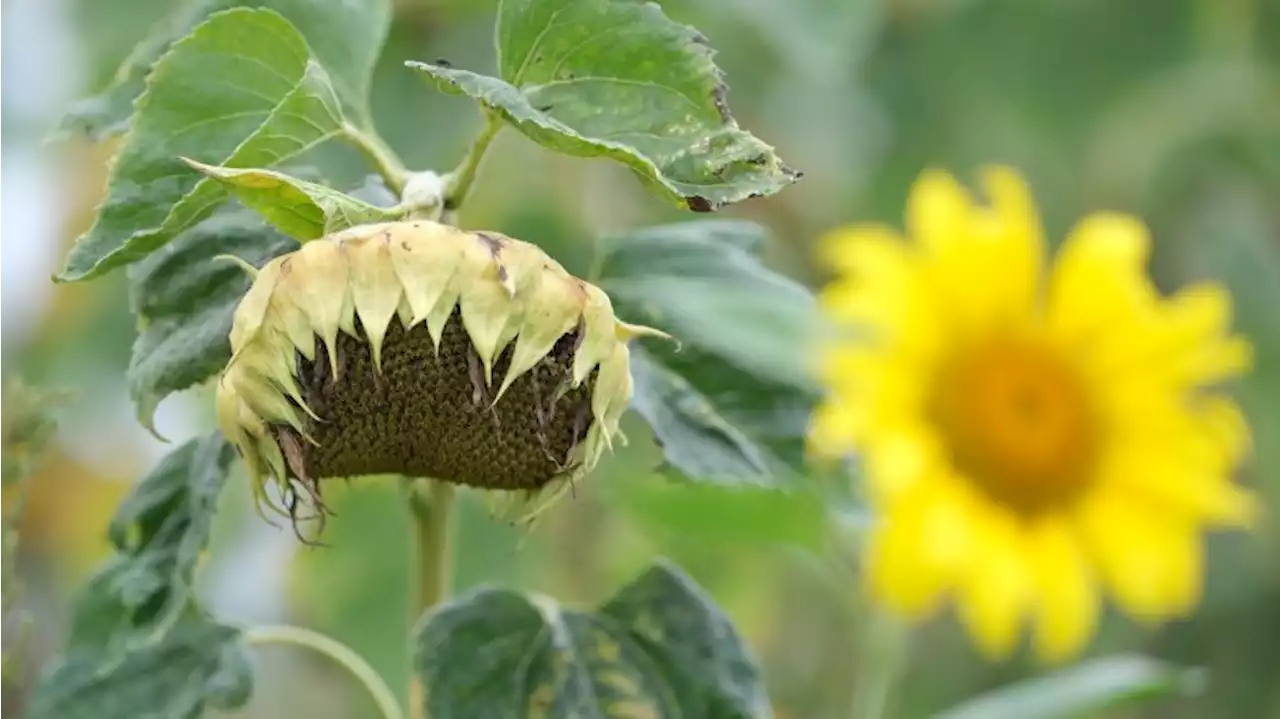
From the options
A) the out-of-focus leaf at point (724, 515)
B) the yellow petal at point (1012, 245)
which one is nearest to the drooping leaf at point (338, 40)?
the out-of-focus leaf at point (724, 515)

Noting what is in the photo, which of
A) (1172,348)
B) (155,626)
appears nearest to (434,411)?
(155,626)

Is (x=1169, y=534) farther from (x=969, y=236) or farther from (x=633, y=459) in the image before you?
(x=633, y=459)

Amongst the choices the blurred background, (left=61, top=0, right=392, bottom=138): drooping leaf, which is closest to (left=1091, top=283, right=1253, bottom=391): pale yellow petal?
the blurred background

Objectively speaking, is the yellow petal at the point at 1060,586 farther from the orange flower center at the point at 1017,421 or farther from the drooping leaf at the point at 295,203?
the drooping leaf at the point at 295,203

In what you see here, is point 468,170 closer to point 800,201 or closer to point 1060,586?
point 1060,586

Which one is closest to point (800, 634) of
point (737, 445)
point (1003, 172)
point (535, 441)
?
point (1003, 172)

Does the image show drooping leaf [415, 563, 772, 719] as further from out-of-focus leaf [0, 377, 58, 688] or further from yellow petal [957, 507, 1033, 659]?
yellow petal [957, 507, 1033, 659]

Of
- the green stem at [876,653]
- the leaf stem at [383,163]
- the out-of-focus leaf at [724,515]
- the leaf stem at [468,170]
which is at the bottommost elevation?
the green stem at [876,653]
